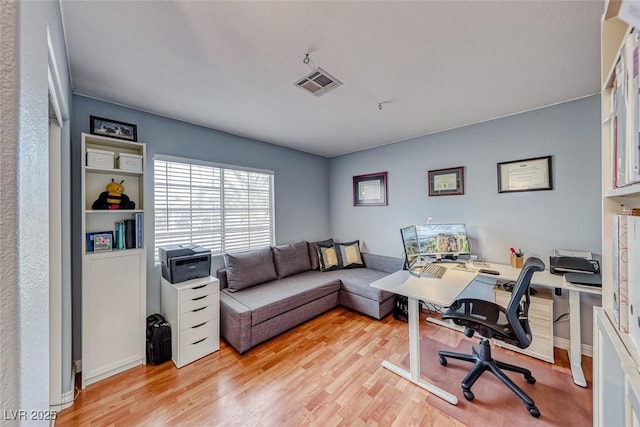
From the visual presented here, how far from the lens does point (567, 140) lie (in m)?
2.33

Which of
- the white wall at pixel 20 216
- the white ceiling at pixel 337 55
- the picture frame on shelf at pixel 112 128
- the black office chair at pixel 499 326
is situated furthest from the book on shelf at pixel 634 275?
the picture frame on shelf at pixel 112 128

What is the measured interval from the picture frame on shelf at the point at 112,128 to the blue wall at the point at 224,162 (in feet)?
0.63

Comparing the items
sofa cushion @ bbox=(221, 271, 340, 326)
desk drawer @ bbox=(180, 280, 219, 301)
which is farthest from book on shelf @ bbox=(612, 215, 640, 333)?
desk drawer @ bbox=(180, 280, 219, 301)

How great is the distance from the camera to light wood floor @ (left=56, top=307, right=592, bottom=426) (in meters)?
1.63

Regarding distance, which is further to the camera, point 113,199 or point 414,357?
point 113,199

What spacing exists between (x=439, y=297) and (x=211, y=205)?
268 cm

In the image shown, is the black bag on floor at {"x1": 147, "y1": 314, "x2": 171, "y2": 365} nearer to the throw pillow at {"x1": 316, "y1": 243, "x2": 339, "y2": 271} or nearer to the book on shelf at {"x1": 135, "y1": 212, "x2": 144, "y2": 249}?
the book on shelf at {"x1": 135, "y1": 212, "x2": 144, "y2": 249}

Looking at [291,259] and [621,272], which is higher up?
[621,272]

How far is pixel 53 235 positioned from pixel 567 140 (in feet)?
14.1

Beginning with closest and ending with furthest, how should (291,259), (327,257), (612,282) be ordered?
1. (612,282)
2. (291,259)
3. (327,257)

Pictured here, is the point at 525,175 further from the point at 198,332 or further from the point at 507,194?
the point at 198,332

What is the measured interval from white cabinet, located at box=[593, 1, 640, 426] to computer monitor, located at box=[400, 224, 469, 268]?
5.90 feet

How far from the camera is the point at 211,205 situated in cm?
305

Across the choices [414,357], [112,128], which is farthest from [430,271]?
[112,128]
